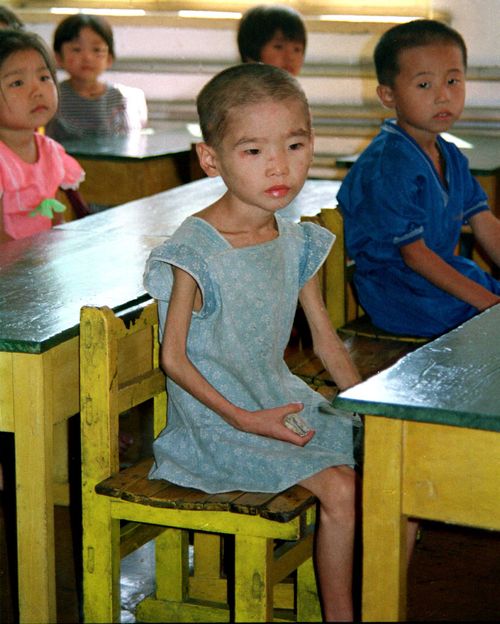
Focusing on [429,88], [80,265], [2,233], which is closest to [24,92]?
[2,233]

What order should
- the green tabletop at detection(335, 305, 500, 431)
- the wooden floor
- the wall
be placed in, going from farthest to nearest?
the wall
the wooden floor
the green tabletop at detection(335, 305, 500, 431)

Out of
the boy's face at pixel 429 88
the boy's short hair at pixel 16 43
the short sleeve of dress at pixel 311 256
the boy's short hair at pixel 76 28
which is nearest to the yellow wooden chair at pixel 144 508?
the short sleeve of dress at pixel 311 256

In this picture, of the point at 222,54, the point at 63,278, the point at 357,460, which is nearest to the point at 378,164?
the point at 63,278

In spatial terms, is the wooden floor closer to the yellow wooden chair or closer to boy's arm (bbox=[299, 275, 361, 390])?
the yellow wooden chair

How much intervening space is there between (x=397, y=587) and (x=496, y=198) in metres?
3.35

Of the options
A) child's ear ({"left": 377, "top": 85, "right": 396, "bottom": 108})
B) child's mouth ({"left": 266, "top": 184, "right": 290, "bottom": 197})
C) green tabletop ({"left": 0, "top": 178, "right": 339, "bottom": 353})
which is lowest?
green tabletop ({"left": 0, "top": 178, "right": 339, "bottom": 353})

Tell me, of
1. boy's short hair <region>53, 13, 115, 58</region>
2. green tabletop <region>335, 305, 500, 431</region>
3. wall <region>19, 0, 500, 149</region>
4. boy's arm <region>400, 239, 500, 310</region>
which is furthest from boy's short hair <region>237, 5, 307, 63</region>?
green tabletop <region>335, 305, 500, 431</region>

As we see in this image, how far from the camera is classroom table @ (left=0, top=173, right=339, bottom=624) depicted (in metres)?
2.53

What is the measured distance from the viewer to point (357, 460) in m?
2.55

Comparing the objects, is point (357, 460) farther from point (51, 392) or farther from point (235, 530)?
point (51, 392)

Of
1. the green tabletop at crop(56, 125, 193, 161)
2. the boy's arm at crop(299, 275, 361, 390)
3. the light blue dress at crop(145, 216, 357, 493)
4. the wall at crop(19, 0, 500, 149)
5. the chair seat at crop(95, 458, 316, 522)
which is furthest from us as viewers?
the wall at crop(19, 0, 500, 149)

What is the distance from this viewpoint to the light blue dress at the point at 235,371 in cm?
249

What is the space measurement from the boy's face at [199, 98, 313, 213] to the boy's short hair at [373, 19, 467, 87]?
114 centimetres

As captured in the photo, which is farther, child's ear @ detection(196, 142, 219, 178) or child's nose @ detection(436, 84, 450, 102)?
child's nose @ detection(436, 84, 450, 102)
